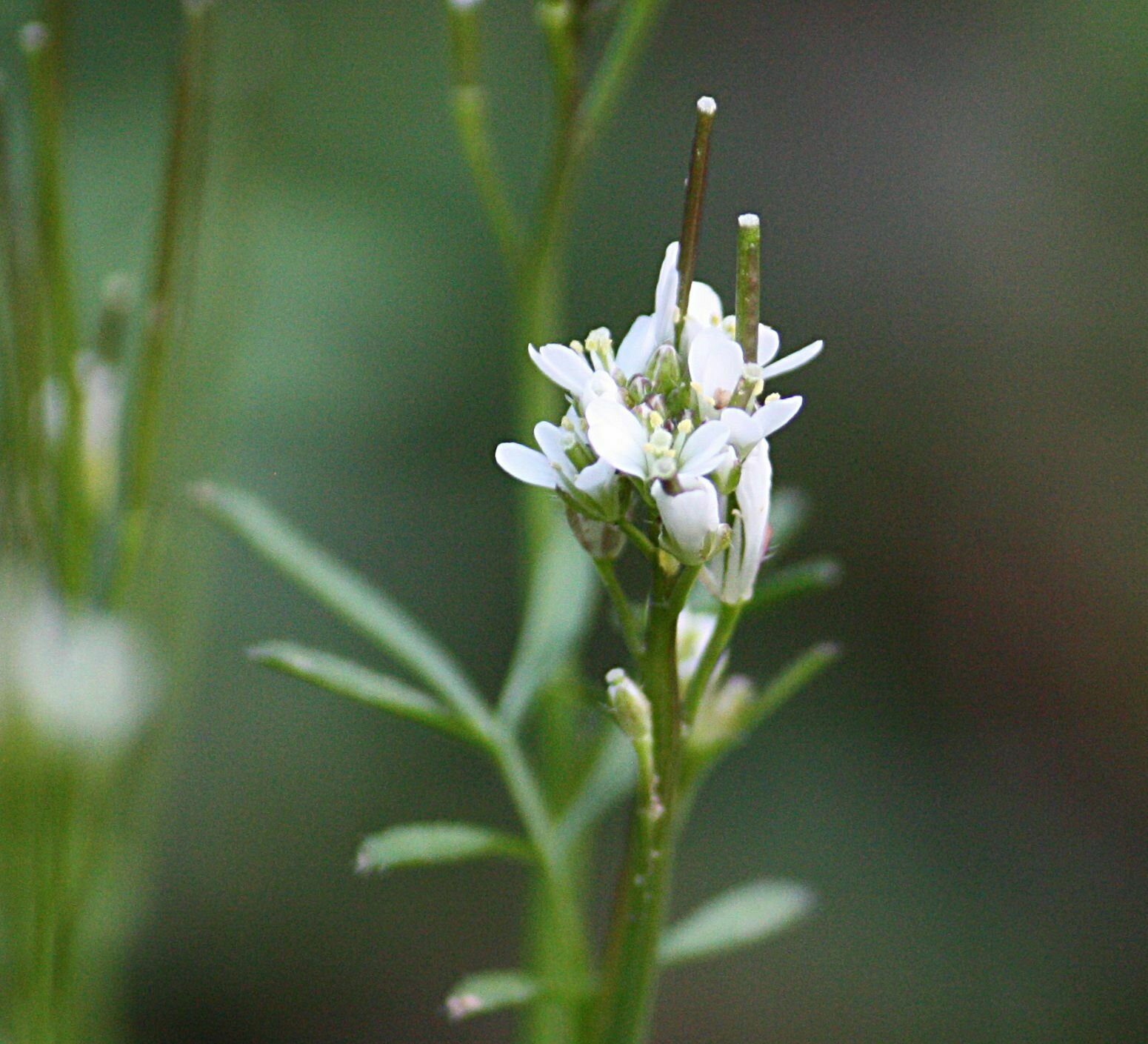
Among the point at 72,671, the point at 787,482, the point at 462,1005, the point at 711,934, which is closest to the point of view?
the point at 462,1005

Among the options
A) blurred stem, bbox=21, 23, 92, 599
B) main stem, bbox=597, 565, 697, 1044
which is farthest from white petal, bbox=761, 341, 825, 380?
blurred stem, bbox=21, 23, 92, 599

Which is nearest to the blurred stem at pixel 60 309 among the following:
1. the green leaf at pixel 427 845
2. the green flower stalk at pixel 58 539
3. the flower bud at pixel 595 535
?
the green flower stalk at pixel 58 539

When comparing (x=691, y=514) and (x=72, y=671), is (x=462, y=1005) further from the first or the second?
(x=72, y=671)

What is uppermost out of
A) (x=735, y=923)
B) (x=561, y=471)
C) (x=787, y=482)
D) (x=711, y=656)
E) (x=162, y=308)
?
(x=162, y=308)

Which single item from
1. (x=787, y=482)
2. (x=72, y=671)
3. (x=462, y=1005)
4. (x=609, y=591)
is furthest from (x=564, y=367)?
(x=787, y=482)

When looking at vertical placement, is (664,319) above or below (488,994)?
above

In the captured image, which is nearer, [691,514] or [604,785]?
[691,514]

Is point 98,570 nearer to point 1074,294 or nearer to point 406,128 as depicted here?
point 406,128

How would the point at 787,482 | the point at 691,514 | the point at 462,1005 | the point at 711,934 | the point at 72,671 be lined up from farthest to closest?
the point at 787,482
the point at 72,671
the point at 711,934
the point at 462,1005
the point at 691,514
